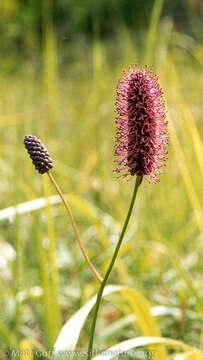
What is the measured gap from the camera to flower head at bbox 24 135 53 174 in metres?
0.75

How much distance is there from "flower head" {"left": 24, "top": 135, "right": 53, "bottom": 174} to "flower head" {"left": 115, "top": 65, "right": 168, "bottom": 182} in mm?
122

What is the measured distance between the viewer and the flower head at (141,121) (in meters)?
0.75

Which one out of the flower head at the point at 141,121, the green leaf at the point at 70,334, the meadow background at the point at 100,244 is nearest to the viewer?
the flower head at the point at 141,121

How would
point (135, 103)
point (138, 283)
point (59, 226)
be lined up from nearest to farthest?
1. point (135, 103)
2. point (138, 283)
3. point (59, 226)

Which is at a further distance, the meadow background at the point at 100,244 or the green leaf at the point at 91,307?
the meadow background at the point at 100,244

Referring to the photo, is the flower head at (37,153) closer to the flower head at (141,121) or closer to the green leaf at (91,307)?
the flower head at (141,121)

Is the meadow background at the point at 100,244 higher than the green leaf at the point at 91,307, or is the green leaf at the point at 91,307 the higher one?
the meadow background at the point at 100,244

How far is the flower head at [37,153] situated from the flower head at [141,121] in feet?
0.40

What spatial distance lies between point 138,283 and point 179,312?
1.20 ft

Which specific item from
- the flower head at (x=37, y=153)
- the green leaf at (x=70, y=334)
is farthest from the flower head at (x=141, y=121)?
the green leaf at (x=70, y=334)

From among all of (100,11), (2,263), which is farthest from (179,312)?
(100,11)

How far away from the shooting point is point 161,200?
249 centimetres

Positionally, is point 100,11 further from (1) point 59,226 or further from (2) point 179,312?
(2) point 179,312

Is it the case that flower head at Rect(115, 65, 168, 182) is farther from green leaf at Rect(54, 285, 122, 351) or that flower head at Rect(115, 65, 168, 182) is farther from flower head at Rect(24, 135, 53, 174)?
green leaf at Rect(54, 285, 122, 351)
